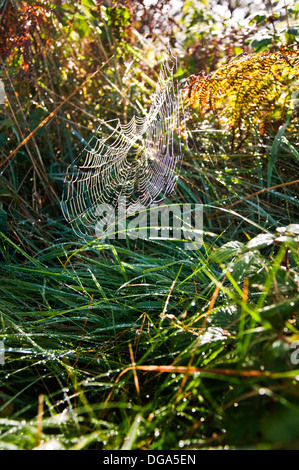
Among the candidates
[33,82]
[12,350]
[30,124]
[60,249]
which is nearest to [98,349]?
[12,350]

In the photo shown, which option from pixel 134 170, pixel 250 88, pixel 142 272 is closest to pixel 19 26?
pixel 134 170


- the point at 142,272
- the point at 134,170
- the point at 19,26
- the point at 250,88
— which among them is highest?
the point at 19,26

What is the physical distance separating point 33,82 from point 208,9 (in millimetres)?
1589

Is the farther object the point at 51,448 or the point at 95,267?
the point at 95,267

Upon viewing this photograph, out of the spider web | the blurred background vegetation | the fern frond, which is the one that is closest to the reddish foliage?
the blurred background vegetation

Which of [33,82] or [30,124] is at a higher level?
[33,82]

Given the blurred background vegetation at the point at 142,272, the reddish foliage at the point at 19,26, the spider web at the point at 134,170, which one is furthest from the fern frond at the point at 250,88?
the reddish foliage at the point at 19,26

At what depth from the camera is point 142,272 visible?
1.59 metres

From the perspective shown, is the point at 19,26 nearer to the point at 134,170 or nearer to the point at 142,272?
the point at 134,170

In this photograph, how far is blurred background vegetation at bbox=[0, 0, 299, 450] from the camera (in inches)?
37.6

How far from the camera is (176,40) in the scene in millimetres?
3107

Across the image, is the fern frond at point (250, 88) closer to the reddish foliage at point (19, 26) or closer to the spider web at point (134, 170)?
the spider web at point (134, 170)

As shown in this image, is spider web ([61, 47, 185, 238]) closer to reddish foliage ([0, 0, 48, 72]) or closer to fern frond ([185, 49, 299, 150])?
fern frond ([185, 49, 299, 150])

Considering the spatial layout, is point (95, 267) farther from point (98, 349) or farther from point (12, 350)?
point (12, 350)
